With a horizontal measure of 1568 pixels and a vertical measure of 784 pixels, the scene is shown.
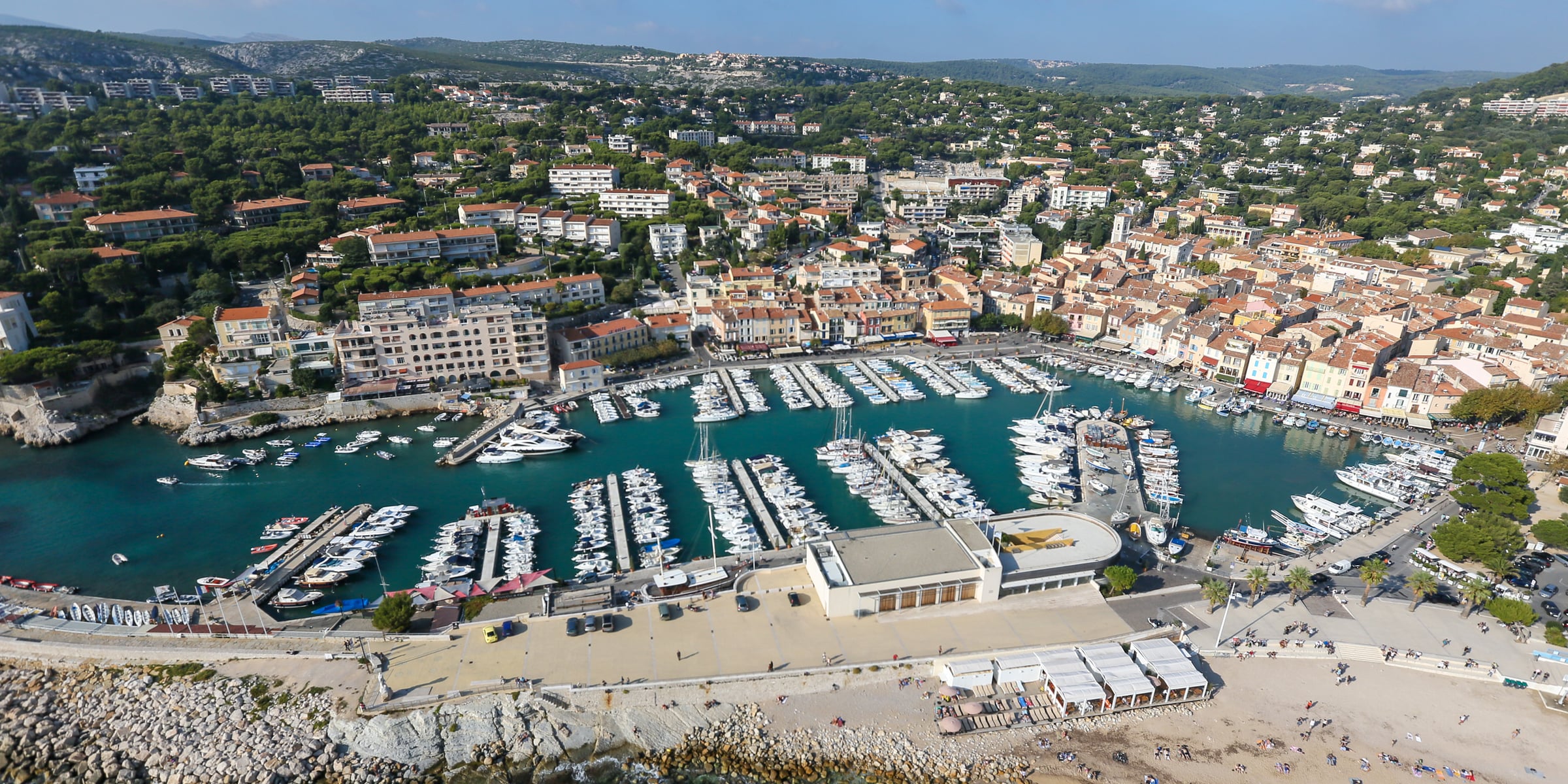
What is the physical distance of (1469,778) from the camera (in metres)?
15.2

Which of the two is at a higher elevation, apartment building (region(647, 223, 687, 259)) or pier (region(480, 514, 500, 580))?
apartment building (region(647, 223, 687, 259))

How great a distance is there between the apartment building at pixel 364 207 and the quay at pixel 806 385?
33.0 m

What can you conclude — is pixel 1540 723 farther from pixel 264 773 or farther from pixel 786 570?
pixel 264 773

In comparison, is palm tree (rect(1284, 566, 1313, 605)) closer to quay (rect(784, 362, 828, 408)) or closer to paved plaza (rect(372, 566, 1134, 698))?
paved plaza (rect(372, 566, 1134, 698))

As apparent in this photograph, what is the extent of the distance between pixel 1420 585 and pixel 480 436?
1275 inches

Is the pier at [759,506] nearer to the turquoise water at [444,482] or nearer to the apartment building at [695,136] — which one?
the turquoise water at [444,482]

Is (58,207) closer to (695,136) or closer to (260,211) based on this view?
(260,211)

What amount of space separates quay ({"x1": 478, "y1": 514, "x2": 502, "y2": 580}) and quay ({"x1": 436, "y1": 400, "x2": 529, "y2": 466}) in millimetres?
5669

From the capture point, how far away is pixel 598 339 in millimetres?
38781

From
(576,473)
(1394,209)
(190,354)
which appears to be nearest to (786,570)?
(576,473)

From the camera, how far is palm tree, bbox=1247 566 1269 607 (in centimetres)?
1984

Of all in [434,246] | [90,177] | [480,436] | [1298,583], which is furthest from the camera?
[90,177]

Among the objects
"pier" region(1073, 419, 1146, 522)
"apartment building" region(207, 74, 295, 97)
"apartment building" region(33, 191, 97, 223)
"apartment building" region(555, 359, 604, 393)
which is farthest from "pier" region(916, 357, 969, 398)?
"apartment building" region(207, 74, 295, 97)

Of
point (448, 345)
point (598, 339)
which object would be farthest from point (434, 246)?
point (598, 339)
